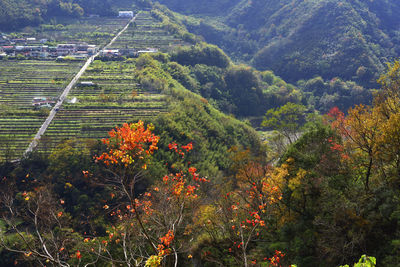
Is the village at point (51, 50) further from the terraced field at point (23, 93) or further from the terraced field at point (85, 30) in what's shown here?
the terraced field at point (85, 30)

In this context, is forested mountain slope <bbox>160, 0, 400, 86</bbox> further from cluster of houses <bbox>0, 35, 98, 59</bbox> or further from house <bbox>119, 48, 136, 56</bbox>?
cluster of houses <bbox>0, 35, 98, 59</bbox>

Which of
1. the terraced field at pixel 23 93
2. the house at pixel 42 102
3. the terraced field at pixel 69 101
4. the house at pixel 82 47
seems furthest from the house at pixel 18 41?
the house at pixel 42 102

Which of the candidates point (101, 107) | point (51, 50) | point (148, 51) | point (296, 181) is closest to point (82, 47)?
point (51, 50)

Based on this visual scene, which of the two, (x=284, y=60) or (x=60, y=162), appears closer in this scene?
(x=60, y=162)

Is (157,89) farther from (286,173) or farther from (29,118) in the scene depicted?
(286,173)

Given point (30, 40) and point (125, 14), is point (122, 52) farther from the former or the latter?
point (125, 14)

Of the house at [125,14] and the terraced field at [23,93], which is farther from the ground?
the house at [125,14]

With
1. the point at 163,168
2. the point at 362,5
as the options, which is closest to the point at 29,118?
the point at 163,168
